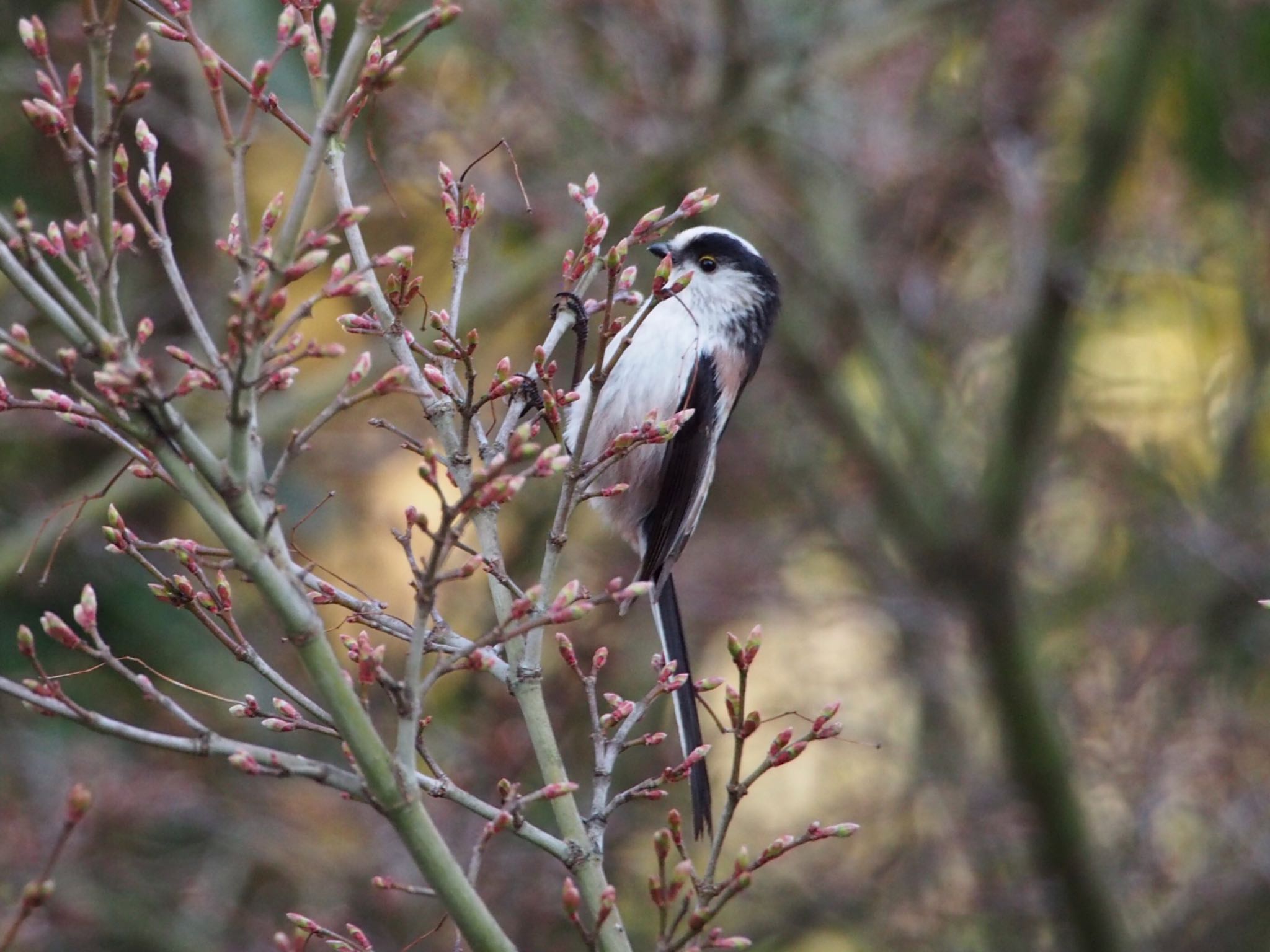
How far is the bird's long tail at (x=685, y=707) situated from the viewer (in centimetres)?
269

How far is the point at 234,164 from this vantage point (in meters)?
1.71

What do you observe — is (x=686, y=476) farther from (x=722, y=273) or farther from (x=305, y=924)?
(x=305, y=924)

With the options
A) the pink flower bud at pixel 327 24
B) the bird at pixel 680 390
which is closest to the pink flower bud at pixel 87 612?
the pink flower bud at pixel 327 24

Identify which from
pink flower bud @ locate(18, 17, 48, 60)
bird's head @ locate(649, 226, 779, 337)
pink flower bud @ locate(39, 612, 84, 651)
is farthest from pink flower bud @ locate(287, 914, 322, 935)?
bird's head @ locate(649, 226, 779, 337)

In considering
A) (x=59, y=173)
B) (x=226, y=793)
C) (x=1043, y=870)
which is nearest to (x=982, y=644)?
(x=1043, y=870)

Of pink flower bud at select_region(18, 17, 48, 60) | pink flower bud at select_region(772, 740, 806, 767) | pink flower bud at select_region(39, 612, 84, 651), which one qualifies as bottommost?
pink flower bud at select_region(39, 612, 84, 651)

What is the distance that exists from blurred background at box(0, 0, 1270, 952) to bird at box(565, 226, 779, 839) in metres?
1.07

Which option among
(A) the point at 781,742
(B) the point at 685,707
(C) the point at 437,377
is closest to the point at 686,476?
(B) the point at 685,707

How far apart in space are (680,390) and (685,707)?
34.6 inches

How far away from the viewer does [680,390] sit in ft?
11.5

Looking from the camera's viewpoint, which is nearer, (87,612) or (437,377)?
(87,612)

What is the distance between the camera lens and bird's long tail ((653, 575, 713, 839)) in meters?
2.69

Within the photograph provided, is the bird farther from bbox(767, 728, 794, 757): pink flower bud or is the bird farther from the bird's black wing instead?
bbox(767, 728, 794, 757): pink flower bud

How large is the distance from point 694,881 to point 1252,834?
13.2 ft
